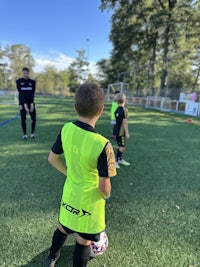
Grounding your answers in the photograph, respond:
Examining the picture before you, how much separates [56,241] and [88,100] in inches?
43.0

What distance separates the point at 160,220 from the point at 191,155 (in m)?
3.14

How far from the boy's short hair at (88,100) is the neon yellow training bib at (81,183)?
0.12m

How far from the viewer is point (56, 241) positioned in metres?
1.68

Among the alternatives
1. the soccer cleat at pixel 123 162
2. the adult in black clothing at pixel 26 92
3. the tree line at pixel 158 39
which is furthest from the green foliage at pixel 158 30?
the soccer cleat at pixel 123 162

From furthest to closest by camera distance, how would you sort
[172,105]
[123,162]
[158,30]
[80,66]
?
[80,66], [158,30], [172,105], [123,162]

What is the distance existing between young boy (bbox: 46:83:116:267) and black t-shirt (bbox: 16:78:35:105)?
15.8 ft

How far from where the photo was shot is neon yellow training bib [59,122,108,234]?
1359 mm

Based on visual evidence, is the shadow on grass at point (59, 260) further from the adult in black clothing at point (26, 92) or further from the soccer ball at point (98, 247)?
the adult in black clothing at point (26, 92)

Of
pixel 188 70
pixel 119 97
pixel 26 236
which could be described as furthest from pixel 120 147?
pixel 188 70

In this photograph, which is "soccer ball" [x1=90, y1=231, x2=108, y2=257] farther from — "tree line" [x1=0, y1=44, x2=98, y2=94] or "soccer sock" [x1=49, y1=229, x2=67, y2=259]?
"tree line" [x1=0, y1=44, x2=98, y2=94]

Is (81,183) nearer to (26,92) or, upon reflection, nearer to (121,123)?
(121,123)

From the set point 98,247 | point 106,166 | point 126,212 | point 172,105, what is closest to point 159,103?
point 172,105

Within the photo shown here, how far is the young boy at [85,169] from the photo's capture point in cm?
136

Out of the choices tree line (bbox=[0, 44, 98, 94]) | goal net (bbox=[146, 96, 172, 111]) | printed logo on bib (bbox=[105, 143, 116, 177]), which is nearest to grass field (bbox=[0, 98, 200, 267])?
printed logo on bib (bbox=[105, 143, 116, 177])
